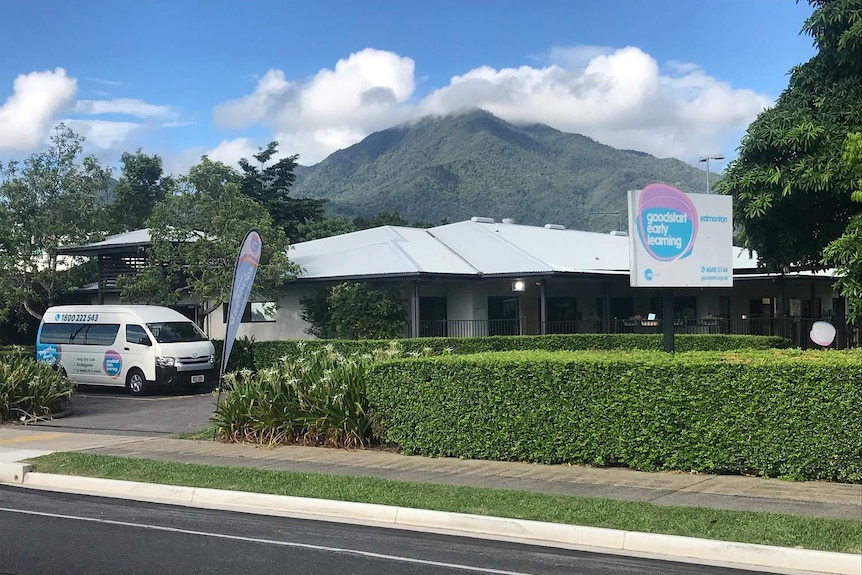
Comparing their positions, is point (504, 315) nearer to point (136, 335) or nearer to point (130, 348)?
point (136, 335)

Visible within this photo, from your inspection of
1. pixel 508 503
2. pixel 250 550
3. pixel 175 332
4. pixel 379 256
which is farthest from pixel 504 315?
pixel 250 550

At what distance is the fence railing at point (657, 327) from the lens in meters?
27.3

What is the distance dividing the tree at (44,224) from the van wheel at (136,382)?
8.76 metres

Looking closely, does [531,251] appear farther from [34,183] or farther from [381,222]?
[381,222]

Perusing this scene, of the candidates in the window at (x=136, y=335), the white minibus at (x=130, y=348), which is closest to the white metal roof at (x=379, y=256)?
the white minibus at (x=130, y=348)

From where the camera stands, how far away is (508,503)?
8.63m

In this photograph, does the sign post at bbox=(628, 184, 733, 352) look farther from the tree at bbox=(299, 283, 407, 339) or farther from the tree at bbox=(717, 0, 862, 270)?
the tree at bbox=(299, 283, 407, 339)

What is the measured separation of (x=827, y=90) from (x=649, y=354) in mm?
10253

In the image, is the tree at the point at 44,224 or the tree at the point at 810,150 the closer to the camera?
the tree at the point at 810,150

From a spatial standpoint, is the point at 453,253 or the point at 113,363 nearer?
the point at 113,363

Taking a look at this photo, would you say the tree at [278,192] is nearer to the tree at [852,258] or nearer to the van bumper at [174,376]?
the van bumper at [174,376]

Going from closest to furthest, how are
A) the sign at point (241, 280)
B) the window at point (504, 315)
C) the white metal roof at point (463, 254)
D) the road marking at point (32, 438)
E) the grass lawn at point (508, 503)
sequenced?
the grass lawn at point (508, 503) < the road marking at point (32, 438) < the sign at point (241, 280) < the white metal roof at point (463, 254) < the window at point (504, 315)

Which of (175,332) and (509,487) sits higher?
(175,332)

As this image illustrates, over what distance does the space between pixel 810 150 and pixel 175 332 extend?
52.4ft
